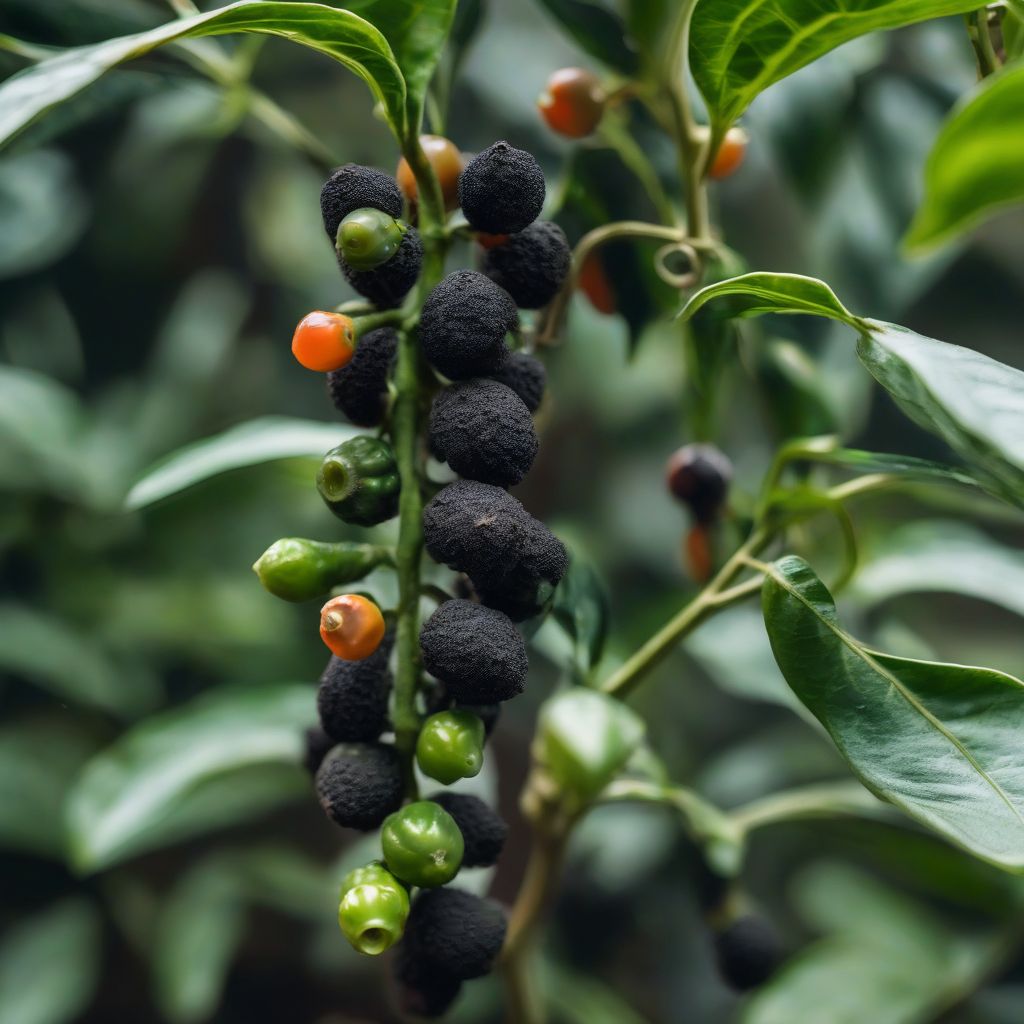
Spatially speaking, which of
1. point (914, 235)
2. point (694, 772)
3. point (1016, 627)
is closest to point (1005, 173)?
point (914, 235)

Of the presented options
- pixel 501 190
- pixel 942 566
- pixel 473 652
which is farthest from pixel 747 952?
pixel 501 190

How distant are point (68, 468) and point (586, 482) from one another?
19.3 inches

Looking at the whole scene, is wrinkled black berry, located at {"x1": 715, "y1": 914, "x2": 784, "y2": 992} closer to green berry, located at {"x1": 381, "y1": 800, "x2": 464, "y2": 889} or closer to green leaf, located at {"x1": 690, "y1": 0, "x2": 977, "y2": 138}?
green berry, located at {"x1": 381, "y1": 800, "x2": 464, "y2": 889}

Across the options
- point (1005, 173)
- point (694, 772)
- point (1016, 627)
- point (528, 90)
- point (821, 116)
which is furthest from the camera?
point (1016, 627)

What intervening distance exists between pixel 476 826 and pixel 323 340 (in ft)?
0.71

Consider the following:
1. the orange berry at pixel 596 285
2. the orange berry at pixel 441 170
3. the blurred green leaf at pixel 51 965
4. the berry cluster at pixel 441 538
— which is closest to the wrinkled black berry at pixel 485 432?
the berry cluster at pixel 441 538

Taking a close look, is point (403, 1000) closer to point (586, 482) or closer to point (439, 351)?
point (439, 351)

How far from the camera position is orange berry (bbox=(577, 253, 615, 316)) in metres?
0.65

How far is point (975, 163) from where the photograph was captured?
304 mm

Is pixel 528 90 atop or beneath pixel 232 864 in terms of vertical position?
atop

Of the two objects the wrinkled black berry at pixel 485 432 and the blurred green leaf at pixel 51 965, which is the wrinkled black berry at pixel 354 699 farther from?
the blurred green leaf at pixel 51 965

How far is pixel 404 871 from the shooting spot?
1.35 ft

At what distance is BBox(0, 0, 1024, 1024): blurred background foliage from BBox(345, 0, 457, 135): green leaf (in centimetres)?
24

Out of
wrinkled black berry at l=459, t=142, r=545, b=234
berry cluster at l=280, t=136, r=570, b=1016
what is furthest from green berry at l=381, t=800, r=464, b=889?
wrinkled black berry at l=459, t=142, r=545, b=234
